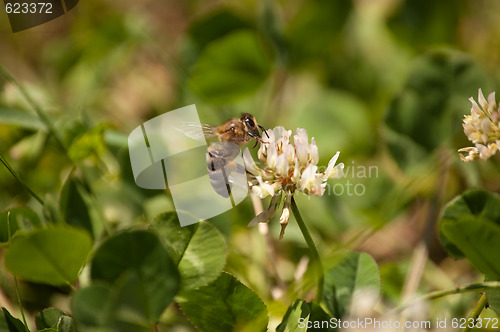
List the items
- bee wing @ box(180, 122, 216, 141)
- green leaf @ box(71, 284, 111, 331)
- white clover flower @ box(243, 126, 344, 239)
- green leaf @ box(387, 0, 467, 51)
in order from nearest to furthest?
green leaf @ box(71, 284, 111, 331), white clover flower @ box(243, 126, 344, 239), bee wing @ box(180, 122, 216, 141), green leaf @ box(387, 0, 467, 51)

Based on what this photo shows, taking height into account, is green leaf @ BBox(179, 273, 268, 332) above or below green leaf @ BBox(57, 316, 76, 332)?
below

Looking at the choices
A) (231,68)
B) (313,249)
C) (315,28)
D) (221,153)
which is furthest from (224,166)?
(315,28)

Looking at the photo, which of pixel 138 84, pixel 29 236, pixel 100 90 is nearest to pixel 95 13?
pixel 138 84

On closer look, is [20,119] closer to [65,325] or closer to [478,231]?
[65,325]

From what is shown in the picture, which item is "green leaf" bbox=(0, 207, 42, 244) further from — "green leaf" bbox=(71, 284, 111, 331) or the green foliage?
the green foliage

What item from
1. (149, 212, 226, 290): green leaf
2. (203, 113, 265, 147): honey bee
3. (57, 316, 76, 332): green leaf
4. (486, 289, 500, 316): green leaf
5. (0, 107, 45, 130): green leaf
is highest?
(0, 107, 45, 130): green leaf

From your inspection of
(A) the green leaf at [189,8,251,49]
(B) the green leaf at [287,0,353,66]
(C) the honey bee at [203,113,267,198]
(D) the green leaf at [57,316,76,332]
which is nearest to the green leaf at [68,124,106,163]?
(C) the honey bee at [203,113,267,198]
